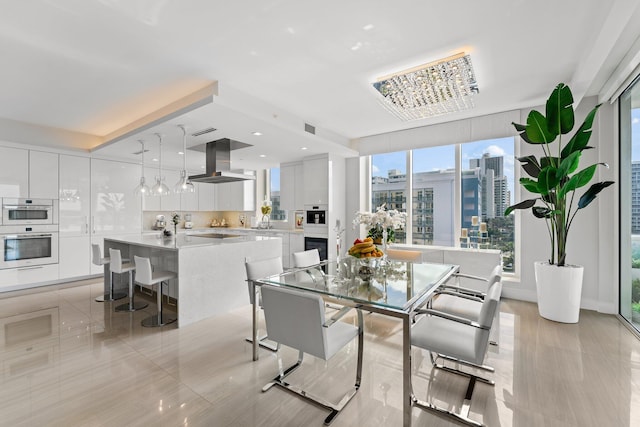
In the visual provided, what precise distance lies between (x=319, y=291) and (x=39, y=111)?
496 cm

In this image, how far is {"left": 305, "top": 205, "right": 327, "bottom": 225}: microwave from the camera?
5.53m

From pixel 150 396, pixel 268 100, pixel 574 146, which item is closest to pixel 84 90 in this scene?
pixel 268 100

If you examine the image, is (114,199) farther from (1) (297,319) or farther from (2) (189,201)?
Answer: (1) (297,319)

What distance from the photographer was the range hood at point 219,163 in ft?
14.5

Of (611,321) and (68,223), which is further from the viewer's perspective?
(68,223)

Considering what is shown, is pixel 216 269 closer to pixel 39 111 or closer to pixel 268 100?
pixel 268 100

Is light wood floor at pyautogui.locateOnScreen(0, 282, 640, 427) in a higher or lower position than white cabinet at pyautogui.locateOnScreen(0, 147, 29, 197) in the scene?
lower

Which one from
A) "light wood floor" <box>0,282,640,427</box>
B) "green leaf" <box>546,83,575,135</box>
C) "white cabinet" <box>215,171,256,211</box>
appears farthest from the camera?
"white cabinet" <box>215,171,256,211</box>

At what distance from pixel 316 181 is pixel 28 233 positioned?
488cm

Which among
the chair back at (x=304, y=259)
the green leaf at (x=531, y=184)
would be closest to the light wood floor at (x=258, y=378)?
the chair back at (x=304, y=259)

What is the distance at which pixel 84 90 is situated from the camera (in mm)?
3404

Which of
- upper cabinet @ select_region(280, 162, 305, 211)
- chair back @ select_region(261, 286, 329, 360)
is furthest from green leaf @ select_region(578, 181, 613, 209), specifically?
upper cabinet @ select_region(280, 162, 305, 211)

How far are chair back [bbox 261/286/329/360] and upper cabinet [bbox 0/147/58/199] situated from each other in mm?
5356

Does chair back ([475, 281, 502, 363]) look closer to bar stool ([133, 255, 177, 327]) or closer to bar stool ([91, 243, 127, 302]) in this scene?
bar stool ([133, 255, 177, 327])
